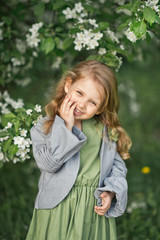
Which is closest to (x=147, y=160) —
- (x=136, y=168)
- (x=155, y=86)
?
(x=136, y=168)

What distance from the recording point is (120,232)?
118 inches

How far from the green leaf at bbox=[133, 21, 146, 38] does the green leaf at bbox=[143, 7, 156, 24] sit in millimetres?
47

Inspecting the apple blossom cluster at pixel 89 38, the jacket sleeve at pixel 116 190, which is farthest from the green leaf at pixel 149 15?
the jacket sleeve at pixel 116 190

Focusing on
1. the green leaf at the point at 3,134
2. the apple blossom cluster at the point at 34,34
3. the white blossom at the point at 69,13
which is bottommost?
the green leaf at the point at 3,134

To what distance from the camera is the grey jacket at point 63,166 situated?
1781 millimetres

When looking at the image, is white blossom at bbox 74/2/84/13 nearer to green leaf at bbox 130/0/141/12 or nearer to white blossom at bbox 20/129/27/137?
green leaf at bbox 130/0/141/12

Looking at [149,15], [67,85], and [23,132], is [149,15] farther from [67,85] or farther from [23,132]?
[23,132]

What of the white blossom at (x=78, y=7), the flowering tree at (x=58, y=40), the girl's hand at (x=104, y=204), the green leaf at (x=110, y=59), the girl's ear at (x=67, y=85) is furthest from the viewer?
the white blossom at (x=78, y=7)

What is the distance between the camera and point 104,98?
6.29 ft

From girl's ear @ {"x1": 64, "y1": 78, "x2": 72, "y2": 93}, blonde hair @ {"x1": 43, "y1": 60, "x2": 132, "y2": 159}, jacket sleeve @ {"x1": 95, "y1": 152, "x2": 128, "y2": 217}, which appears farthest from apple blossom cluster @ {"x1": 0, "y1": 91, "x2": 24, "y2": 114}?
jacket sleeve @ {"x1": 95, "y1": 152, "x2": 128, "y2": 217}

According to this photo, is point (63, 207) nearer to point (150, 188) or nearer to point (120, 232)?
point (120, 232)

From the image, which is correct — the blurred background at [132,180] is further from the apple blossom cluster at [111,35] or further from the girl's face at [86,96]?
the girl's face at [86,96]

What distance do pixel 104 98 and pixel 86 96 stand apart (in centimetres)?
13

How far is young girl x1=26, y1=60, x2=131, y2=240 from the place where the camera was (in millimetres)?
1823
